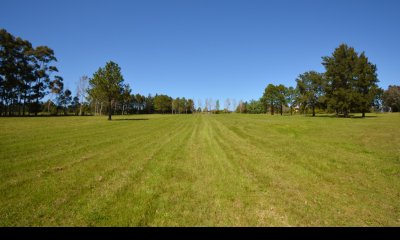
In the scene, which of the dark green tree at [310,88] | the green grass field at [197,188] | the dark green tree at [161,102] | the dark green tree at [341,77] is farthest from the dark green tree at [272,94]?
the green grass field at [197,188]

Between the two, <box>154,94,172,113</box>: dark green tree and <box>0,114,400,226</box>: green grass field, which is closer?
<box>0,114,400,226</box>: green grass field

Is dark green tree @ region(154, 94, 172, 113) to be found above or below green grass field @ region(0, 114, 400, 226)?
above

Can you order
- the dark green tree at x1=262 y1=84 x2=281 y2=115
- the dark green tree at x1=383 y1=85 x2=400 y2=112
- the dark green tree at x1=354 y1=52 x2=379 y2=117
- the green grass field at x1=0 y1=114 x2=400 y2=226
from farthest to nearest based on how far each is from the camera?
the dark green tree at x1=383 y1=85 x2=400 y2=112 → the dark green tree at x1=262 y1=84 x2=281 y2=115 → the dark green tree at x1=354 y1=52 x2=379 y2=117 → the green grass field at x1=0 y1=114 x2=400 y2=226

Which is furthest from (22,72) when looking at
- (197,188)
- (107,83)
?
(197,188)

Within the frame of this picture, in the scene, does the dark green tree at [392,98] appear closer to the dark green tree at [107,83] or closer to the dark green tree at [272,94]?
the dark green tree at [272,94]

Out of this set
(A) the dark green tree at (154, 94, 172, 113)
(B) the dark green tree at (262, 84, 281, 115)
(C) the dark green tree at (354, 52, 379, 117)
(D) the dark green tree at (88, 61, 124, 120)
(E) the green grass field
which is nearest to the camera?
(E) the green grass field

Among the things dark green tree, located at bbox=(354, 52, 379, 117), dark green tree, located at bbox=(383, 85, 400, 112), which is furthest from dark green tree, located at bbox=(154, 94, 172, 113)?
dark green tree, located at bbox=(383, 85, 400, 112)

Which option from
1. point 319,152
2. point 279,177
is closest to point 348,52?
point 319,152

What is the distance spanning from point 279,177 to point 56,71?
82281 millimetres

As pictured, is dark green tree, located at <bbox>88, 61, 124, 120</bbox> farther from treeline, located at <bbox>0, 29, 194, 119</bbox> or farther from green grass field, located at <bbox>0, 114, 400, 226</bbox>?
green grass field, located at <bbox>0, 114, 400, 226</bbox>

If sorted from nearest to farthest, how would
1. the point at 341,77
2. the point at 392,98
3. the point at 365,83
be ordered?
the point at 365,83 → the point at 341,77 → the point at 392,98

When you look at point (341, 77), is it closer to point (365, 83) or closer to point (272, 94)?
point (365, 83)

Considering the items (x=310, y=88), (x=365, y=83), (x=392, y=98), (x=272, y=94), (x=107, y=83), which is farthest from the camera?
(x=392, y=98)

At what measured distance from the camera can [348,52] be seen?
57.1 m
